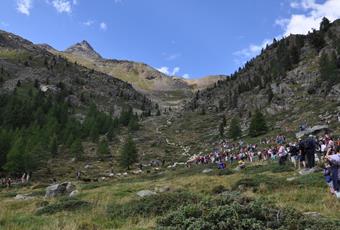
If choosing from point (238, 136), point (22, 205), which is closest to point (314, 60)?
point (238, 136)

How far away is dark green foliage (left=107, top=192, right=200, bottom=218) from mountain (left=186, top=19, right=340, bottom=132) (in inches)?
2078

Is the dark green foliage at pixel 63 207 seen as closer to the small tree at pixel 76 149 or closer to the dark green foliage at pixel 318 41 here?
the small tree at pixel 76 149

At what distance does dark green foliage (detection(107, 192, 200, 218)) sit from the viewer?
13273mm

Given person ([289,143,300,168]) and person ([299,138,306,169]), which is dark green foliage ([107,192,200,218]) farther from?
person ([289,143,300,168])

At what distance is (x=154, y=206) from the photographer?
45.0 ft

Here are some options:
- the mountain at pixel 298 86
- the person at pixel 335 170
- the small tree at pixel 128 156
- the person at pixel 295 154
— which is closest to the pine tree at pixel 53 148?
the small tree at pixel 128 156

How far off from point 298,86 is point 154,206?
9300 centimetres

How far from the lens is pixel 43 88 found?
170375 mm

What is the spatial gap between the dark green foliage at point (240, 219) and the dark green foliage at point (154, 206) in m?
3.13

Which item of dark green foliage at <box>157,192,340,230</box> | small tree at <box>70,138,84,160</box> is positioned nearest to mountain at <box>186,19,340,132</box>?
small tree at <box>70,138,84,160</box>

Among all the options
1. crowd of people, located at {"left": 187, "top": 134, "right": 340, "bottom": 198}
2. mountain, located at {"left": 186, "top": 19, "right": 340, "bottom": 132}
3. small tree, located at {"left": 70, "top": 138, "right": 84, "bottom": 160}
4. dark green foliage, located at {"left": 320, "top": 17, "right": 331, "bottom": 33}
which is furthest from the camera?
dark green foliage, located at {"left": 320, "top": 17, "right": 331, "bottom": 33}

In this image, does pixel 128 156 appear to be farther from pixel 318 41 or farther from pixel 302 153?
pixel 318 41

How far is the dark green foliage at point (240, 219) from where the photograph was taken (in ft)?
27.9

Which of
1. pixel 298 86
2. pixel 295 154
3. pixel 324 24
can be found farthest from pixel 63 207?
pixel 324 24
